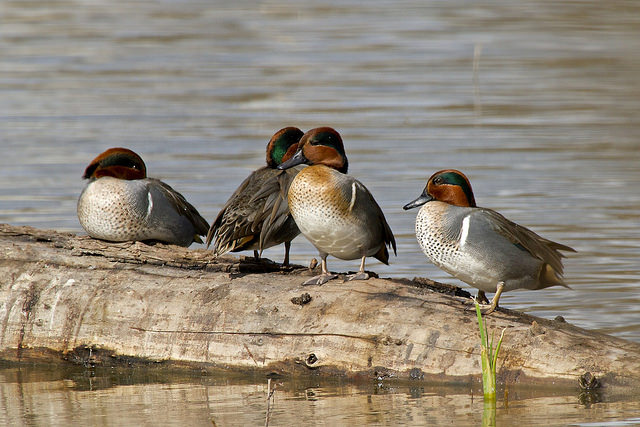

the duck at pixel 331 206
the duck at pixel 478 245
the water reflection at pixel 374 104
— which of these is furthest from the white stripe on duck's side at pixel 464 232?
the water reflection at pixel 374 104

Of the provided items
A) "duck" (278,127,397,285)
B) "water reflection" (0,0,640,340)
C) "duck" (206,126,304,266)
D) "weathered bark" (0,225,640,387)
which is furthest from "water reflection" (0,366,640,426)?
"water reflection" (0,0,640,340)

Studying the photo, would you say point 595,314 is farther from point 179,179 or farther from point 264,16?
point 264,16

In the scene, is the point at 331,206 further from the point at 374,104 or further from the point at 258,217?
the point at 374,104

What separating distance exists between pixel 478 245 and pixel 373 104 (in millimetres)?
9259

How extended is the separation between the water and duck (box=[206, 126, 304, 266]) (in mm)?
1865

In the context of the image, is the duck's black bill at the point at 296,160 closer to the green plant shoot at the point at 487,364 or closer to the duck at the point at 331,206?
the duck at the point at 331,206

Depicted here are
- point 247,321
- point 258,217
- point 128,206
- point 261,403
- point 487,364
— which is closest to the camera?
point 487,364

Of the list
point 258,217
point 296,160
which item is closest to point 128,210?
point 258,217

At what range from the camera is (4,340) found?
21.7 ft

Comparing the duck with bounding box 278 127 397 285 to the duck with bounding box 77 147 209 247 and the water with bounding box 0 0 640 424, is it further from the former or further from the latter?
the water with bounding box 0 0 640 424

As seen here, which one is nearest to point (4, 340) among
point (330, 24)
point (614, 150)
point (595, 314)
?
point (595, 314)

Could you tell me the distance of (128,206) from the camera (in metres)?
6.86

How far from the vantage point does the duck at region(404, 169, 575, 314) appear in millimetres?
5688

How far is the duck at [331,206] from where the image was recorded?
19.5 feet
